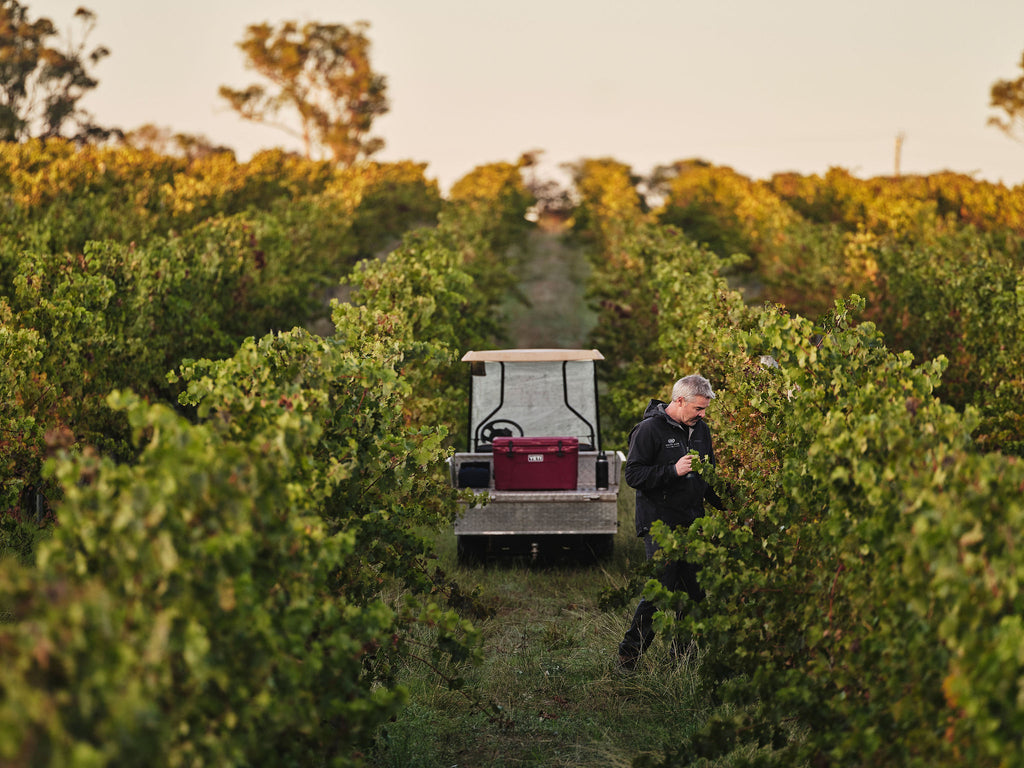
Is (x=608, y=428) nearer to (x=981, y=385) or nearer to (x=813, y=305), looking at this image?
(x=981, y=385)

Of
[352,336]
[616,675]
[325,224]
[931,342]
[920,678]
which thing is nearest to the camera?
[920,678]

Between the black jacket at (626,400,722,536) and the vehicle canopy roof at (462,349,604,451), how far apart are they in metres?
3.66

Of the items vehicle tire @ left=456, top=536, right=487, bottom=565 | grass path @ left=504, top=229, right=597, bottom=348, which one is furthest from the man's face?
grass path @ left=504, top=229, right=597, bottom=348

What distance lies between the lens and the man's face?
19.3 feet

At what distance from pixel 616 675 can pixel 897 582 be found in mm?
2934

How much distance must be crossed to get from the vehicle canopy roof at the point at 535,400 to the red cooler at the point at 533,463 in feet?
3.73

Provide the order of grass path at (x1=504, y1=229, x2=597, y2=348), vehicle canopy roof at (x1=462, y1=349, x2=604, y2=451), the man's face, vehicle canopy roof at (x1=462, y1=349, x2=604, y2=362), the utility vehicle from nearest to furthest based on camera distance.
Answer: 1. the man's face
2. the utility vehicle
3. vehicle canopy roof at (x1=462, y1=349, x2=604, y2=362)
4. vehicle canopy roof at (x1=462, y1=349, x2=604, y2=451)
5. grass path at (x1=504, y1=229, x2=597, y2=348)

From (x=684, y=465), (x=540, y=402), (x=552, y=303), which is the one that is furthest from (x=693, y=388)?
(x=552, y=303)

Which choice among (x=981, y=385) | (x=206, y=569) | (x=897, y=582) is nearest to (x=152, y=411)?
(x=206, y=569)

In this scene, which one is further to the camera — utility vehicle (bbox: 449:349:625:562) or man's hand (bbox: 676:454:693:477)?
utility vehicle (bbox: 449:349:625:562)

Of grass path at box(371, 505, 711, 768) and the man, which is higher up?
the man

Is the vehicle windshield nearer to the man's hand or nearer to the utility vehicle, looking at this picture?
the utility vehicle

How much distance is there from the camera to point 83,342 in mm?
9453

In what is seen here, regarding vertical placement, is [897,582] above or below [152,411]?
below
